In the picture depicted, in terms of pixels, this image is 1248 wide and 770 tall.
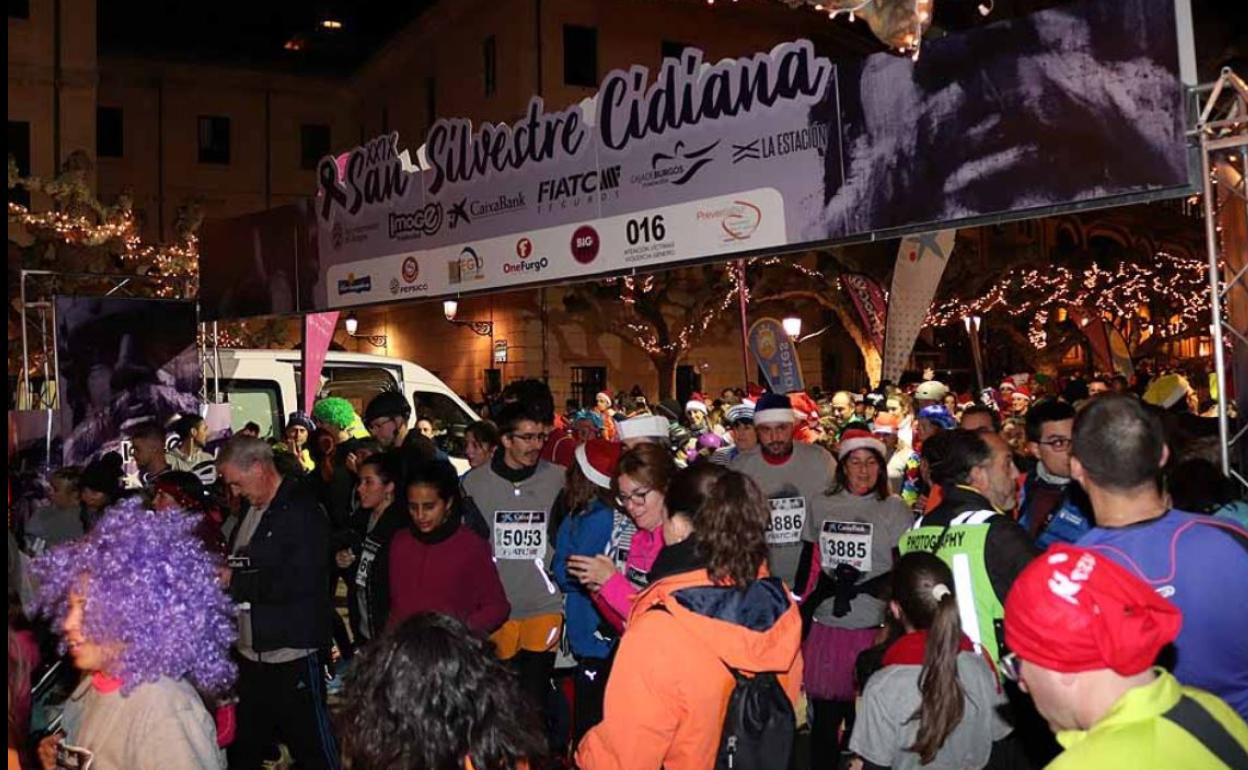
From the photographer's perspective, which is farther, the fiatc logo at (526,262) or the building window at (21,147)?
the building window at (21,147)

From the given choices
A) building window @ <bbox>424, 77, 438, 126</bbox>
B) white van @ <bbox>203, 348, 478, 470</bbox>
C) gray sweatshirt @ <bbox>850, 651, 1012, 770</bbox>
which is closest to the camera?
gray sweatshirt @ <bbox>850, 651, 1012, 770</bbox>

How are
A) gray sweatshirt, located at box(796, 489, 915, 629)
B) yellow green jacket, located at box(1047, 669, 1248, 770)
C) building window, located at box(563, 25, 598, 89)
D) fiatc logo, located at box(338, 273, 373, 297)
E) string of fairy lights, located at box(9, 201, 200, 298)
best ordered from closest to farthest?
1. yellow green jacket, located at box(1047, 669, 1248, 770)
2. gray sweatshirt, located at box(796, 489, 915, 629)
3. fiatc logo, located at box(338, 273, 373, 297)
4. string of fairy lights, located at box(9, 201, 200, 298)
5. building window, located at box(563, 25, 598, 89)

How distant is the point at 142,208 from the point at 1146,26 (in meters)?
42.8

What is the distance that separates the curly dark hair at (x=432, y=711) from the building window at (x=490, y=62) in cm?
3424

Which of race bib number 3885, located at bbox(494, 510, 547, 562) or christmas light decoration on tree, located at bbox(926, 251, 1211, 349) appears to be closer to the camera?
race bib number 3885, located at bbox(494, 510, 547, 562)

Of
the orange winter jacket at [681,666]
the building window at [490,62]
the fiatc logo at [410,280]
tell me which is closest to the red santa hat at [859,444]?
the orange winter jacket at [681,666]

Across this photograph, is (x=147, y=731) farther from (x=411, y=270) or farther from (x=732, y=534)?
(x=411, y=270)

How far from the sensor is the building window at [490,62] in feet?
117

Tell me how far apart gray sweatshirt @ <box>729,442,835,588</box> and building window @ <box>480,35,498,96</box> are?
29.6 meters

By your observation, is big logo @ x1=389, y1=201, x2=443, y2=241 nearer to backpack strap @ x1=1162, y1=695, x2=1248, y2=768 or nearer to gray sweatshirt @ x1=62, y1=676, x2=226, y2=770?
gray sweatshirt @ x1=62, y1=676, x2=226, y2=770

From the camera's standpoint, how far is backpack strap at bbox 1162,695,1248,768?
85.6 inches

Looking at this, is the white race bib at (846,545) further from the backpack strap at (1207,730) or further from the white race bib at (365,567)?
the backpack strap at (1207,730)

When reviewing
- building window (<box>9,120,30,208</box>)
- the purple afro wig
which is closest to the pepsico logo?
the purple afro wig

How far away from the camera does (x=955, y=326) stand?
45.8 meters
